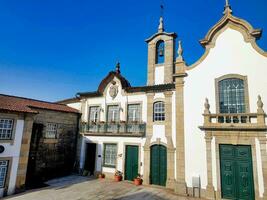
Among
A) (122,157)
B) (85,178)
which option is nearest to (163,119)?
(122,157)

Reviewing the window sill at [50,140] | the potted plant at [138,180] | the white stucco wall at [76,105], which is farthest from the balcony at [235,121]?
the white stucco wall at [76,105]

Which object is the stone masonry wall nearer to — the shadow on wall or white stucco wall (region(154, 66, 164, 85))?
the shadow on wall

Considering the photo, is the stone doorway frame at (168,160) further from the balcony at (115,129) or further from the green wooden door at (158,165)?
the balcony at (115,129)

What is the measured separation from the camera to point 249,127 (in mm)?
10812

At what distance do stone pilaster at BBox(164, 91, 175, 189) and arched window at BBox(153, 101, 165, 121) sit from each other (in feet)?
1.68

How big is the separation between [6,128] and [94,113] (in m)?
7.40

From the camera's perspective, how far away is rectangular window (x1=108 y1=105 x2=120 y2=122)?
16.8m

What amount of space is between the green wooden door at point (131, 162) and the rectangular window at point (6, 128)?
829cm

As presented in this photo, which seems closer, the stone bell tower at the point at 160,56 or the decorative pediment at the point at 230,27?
the decorative pediment at the point at 230,27

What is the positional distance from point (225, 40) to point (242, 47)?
1.14 meters

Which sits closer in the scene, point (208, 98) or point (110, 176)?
point (208, 98)

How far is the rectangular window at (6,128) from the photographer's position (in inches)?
476

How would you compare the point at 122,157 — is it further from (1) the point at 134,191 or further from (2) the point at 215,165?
(2) the point at 215,165

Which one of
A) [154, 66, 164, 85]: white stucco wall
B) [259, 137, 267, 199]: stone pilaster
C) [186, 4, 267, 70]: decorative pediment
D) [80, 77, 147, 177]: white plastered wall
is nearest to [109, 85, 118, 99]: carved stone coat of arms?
A: [80, 77, 147, 177]: white plastered wall
